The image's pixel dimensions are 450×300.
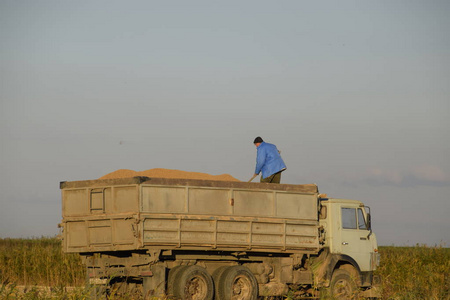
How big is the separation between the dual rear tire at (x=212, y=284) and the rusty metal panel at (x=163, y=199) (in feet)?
4.57

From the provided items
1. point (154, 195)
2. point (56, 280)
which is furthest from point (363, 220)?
point (56, 280)

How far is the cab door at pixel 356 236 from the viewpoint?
18.2 metres

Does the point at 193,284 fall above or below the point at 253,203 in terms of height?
below

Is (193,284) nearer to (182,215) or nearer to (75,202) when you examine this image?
(182,215)

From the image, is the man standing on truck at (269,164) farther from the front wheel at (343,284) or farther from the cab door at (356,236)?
the front wheel at (343,284)

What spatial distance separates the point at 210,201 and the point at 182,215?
0.77 meters

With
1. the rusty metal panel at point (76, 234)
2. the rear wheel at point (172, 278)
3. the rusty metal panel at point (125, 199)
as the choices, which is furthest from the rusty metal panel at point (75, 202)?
the rear wheel at point (172, 278)

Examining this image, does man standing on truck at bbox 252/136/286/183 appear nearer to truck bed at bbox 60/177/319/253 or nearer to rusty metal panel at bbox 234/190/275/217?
truck bed at bbox 60/177/319/253

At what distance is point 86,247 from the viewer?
620 inches

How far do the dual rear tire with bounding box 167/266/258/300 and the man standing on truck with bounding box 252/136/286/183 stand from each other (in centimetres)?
297

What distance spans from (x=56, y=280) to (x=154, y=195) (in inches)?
298

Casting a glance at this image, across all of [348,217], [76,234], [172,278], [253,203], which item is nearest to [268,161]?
[253,203]

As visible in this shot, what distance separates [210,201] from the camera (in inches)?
613

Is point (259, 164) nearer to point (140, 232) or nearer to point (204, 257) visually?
point (204, 257)
